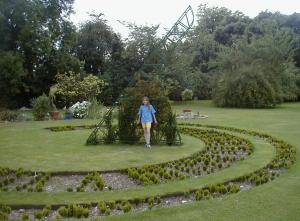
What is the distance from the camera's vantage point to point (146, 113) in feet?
46.7

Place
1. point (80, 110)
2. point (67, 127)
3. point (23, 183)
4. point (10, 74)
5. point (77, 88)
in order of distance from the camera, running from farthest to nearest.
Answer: point (77, 88) < point (10, 74) < point (80, 110) < point (67, 127) < point (23, 183)

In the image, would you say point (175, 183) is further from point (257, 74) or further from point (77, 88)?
point (257, 74)

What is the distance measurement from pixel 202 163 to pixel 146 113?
10.6 feet

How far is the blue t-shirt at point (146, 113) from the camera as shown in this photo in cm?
1422

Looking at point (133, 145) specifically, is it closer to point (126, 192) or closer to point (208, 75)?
point (126, 192)

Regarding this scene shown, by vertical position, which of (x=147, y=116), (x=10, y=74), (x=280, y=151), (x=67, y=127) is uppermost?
(x=10, y=74)

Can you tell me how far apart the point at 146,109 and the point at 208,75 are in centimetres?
2794

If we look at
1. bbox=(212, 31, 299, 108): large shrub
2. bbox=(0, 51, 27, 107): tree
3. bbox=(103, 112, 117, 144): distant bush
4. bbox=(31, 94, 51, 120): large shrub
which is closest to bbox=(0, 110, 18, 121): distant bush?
bbox=(31, 94, 51, 120): large shrub

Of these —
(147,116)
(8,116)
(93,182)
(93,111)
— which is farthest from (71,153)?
(8,116)

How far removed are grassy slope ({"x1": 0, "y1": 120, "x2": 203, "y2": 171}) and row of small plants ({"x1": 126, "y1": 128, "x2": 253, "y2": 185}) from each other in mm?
458

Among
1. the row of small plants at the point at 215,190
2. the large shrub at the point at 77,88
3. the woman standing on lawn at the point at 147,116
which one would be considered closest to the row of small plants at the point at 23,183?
the row of small plants at the point at 215,190

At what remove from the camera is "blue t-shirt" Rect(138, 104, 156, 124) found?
46.6 ft

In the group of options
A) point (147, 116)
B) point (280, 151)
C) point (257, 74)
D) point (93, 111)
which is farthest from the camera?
point (257, 74)

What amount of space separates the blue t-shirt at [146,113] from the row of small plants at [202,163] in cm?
215
